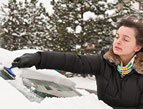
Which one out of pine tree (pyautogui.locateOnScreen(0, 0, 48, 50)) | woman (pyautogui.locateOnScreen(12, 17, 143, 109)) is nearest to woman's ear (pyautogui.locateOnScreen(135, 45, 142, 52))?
woman (pyautogui.locateOnScreen(12, 17, 143, 109))

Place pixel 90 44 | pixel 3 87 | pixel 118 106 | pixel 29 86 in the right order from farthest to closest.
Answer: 1. pixel 90 44
2. pixel 118 106
3. pixel 29 86
4. pixel 3 87

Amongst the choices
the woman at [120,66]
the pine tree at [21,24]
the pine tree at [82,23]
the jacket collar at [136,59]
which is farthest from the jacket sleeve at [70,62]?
the pine tree at [21,24]

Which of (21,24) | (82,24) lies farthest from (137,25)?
(21,24)

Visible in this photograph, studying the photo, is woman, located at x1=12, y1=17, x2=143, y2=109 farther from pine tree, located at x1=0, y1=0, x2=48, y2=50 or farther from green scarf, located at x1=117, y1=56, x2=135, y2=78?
pine tree, located at x1=0, y1=0, x2=48, y2=50

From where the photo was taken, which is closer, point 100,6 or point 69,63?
point 69,63

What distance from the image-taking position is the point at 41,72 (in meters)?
1.91

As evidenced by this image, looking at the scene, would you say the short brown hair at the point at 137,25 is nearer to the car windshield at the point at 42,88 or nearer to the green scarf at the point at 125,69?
the green scarf at the point at 125,69

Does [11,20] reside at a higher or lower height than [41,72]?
lower

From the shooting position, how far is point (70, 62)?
1.67m

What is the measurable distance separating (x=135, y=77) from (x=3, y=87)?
1168 mm

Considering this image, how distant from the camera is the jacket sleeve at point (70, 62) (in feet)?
5.12

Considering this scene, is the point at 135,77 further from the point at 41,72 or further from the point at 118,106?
the point at 41,72

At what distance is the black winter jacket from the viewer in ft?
5.46

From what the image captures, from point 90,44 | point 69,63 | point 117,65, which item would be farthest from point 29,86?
point 90,44
